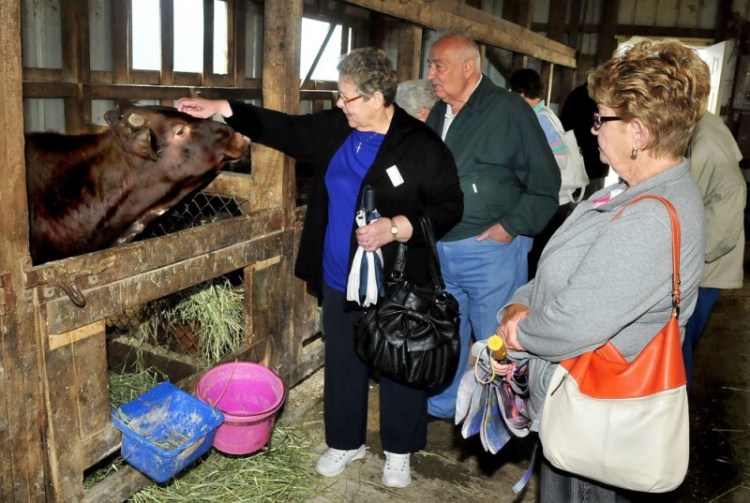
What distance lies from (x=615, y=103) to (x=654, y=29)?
1124cm

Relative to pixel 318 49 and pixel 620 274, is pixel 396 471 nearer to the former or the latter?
pixel 620 274

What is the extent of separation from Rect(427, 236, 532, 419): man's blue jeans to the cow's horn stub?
1623 mm

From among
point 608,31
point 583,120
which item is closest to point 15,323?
point 583,120

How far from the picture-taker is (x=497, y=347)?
2076 millimetres

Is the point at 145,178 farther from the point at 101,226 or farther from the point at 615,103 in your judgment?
the point at 615,103

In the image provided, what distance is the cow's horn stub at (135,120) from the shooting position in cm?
323

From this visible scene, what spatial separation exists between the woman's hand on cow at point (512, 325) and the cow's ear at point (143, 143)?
77.3 inches

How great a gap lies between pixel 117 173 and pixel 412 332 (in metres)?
1.65

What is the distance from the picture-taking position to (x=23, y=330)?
2.26 metres

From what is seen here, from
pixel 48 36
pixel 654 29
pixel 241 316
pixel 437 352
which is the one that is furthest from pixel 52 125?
pixel 654 29

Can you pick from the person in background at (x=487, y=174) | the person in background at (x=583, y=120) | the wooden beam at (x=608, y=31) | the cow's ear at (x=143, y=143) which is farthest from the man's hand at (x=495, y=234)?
the wooden beam at (x=608, y=31)

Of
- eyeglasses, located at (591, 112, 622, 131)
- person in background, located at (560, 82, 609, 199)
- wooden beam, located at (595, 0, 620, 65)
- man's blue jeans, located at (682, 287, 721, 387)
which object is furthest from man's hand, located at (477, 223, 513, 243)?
wooden beam, located at (595, 0, 620, 65)

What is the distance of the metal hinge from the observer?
2.16 meters

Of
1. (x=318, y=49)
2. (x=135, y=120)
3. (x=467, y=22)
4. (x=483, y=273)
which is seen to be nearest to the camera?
(x=135, y=120)
